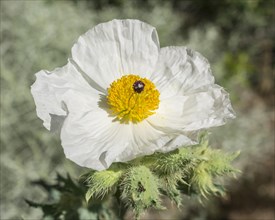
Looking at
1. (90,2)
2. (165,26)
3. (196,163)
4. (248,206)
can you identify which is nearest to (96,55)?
(196,163)

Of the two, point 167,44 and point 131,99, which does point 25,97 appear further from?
point 131,99

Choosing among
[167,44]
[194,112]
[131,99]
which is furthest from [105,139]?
[167,44]

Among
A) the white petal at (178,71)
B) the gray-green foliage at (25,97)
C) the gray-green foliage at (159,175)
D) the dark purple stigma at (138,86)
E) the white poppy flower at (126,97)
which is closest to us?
the gray-green foliage at (159,175)

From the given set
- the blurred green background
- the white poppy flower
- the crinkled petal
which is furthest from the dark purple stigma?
the blurred green background

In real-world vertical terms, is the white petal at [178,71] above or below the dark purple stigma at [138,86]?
above

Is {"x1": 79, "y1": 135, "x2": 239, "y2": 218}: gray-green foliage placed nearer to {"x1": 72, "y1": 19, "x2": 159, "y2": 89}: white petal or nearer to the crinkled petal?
the crinkled petal

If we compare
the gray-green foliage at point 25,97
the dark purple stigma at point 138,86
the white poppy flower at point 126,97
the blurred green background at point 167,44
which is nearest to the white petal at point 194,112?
the white poppy flower at point 126,97

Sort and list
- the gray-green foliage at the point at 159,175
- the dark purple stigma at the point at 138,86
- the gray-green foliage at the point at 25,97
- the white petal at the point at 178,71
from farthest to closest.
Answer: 1. the gray-green foliage at the point at 25,97
2. the white petal at the point at 178,71
3. the dark purple stigma at the point at 138,86
4. the gray-green foliage at the point at 159,175

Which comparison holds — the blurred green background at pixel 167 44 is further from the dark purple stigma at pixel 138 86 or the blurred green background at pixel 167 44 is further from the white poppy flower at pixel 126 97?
the dark purple stigma at pixel 138 86

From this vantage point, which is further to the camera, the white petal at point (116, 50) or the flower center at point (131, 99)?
the white petal at point (116, 50)
